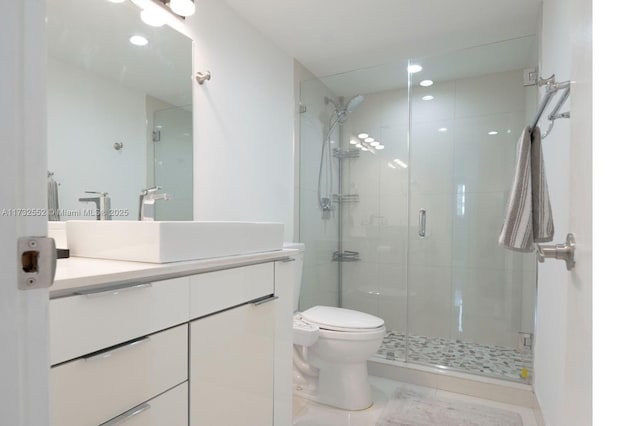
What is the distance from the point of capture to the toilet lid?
185cm

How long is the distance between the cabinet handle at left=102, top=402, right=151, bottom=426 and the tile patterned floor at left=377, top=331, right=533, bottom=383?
1837 mm

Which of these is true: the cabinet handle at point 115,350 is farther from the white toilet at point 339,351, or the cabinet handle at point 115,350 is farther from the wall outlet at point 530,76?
the wall outlet at point 530,76

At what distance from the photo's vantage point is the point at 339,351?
184 cm

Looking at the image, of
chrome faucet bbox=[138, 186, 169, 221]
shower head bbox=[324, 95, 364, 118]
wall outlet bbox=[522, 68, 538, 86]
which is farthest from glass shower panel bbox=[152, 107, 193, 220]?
wall outlet bbox=[522, 68, 538, 86]

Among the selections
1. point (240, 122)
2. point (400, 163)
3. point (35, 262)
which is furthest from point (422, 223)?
point (35, 262)

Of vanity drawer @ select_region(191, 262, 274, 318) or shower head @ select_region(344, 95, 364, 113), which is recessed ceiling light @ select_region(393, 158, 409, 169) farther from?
vanity drawer @ select_region(191, 262, 274, 318)

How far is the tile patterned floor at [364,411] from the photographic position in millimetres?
1787

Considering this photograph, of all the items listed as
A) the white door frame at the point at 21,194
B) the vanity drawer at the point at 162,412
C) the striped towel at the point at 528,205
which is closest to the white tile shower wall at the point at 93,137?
the vanity drawer at the point at 162,412

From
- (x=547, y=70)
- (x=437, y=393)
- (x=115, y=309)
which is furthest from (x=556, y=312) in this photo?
(x=115, y=309)

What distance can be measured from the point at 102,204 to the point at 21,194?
1147 millimetres

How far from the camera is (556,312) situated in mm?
1473

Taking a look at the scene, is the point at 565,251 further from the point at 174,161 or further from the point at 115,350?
the point at 174,161
